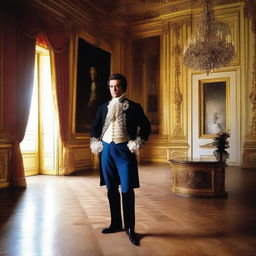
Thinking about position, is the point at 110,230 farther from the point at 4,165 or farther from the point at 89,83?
the point at 89,83

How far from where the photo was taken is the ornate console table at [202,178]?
4551 millimetres

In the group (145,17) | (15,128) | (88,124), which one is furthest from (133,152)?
(145,17)

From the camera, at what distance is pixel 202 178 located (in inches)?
181

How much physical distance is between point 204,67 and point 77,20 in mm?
3838

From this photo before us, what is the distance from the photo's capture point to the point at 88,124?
8.62 m

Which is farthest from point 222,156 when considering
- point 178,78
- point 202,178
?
point 178,78

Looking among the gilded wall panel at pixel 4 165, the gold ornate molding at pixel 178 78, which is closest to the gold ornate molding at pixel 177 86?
the gold ornate molding at pixel 178 78

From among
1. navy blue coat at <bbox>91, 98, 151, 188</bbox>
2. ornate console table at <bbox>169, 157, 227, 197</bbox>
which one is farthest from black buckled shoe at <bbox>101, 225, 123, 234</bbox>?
ornate console table at <bbox>169, 157, 227, 197</bbox>

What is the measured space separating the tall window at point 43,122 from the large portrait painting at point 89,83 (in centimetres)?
99

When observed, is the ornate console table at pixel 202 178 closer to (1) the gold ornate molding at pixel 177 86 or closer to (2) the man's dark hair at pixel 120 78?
(2) the man's dark hair at pixel 120 78

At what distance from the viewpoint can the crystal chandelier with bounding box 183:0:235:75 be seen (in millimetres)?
6715

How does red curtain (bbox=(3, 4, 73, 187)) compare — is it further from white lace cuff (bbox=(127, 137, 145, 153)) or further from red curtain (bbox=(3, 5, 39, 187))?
white lace cuff (bbox=(127, 137, 145, 153))

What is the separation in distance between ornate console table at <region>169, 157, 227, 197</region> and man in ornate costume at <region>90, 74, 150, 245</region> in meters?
2.12

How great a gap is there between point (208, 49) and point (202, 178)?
11.3 ft
